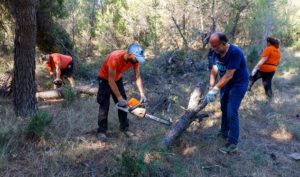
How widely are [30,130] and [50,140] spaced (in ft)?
0.99

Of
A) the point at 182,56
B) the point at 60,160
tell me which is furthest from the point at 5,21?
the point at 60,160

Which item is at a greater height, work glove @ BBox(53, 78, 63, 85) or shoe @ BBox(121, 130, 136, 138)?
work glove @ BBox(53, 78, 63, 85)

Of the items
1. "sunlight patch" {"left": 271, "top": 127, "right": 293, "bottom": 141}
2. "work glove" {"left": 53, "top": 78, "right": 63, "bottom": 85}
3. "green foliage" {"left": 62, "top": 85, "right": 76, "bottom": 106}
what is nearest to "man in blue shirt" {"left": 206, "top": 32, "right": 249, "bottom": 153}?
"sunlight patch" {"left": 271, "top": 127, "right": 293, "bottom": 141}

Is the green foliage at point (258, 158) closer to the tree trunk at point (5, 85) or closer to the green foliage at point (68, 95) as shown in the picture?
the green foliage at point (68, 95)

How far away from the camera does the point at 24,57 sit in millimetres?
5691

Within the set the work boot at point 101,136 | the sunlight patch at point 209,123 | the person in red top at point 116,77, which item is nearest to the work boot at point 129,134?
the person in red top at point 116,77

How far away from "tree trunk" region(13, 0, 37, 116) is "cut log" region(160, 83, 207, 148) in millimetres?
2561

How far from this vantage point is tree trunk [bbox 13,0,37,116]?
547cm

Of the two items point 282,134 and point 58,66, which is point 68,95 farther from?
point 282,134

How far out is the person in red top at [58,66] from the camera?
27.3 ft

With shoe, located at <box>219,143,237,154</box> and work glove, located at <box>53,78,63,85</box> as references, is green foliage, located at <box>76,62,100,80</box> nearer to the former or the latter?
work glove, located at <box>53,78,63,85</box>

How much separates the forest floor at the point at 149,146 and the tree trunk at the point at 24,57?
1.28 ft

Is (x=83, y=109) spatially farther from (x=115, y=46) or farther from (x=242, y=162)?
(x=115, y=46)

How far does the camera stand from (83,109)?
6809 mm
